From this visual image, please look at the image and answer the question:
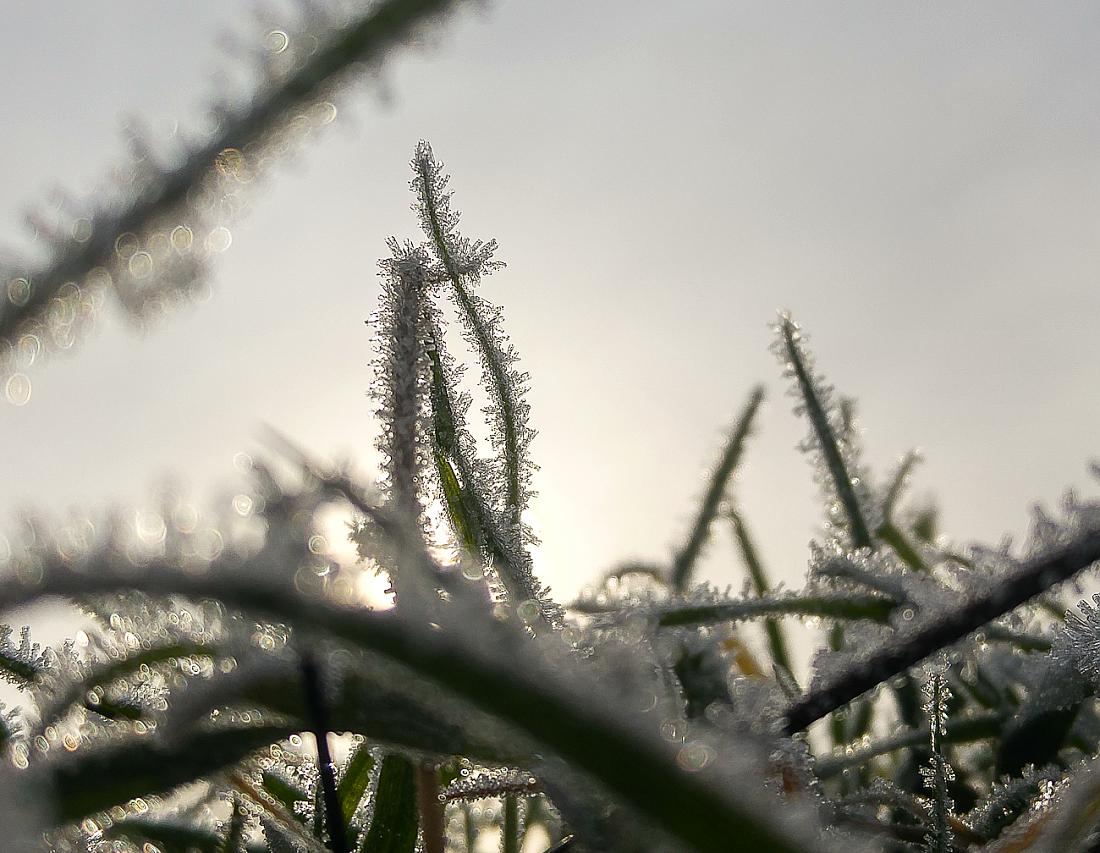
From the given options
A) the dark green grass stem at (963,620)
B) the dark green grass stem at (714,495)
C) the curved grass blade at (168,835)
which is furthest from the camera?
the dark green grass stem at (714,495)

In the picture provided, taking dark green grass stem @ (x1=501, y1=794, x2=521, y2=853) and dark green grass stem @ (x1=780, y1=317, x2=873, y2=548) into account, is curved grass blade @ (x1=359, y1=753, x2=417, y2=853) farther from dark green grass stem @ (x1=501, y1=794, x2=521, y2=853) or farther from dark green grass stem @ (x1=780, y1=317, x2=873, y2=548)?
dark green grass stem @ (x1=780, y1=317, x2=873, y2=548)

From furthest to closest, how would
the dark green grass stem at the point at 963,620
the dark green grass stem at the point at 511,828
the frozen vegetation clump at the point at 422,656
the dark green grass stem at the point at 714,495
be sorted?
the dark green grass stem at the point at 714,495
the dark green grass stem at the point at 511,828
the dark green grass stem at the point at 963,620
the frozen vegetation clump at the point at 422,656

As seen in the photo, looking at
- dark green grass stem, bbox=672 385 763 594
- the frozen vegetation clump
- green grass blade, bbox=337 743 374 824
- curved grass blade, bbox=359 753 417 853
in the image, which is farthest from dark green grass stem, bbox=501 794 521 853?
dark green grass stem, bbox=672 385 763 594

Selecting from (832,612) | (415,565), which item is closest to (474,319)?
(832,612)

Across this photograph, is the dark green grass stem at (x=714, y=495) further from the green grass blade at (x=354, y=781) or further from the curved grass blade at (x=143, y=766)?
the curved grass blade at (x=143, y=766)

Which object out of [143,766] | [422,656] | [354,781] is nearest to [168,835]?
[354,781]

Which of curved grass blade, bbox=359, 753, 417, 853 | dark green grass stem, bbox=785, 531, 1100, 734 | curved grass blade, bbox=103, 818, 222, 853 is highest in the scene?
curved grass blade, bbox=103, 818, 222, 853

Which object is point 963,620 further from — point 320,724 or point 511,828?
point 511,828

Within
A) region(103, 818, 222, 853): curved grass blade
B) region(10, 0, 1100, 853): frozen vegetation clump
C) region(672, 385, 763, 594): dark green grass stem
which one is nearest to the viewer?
region(10, 0, 1100, 853): frozen vegetation clump

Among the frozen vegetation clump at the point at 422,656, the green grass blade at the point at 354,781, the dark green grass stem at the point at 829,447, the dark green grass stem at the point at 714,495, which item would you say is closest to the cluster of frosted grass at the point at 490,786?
the frozen vegetation clump at the point at 422,656
